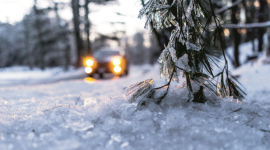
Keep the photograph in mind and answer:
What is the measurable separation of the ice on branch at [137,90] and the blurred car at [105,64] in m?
6.55

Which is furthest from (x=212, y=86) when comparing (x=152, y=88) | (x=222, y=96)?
(x=152, y=88)

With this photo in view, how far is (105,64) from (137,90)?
21.8ft

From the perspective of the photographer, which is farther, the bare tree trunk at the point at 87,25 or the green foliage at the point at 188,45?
the bare tree trunk at the point at 87,25

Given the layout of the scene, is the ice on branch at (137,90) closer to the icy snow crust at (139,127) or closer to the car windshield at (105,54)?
the icy snow crust at (139,127)

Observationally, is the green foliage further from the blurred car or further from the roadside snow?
the roadside snow

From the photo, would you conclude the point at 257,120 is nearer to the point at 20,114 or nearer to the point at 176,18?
the point at 176,18

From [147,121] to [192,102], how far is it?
1.88 feet

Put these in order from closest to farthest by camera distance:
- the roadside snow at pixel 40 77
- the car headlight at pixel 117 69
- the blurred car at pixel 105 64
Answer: the roadside snow at pixel 40 77
the blurred car at pixel 105 64
the car headlight at pixel 117 69

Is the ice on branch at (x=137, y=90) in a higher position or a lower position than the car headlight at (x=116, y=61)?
higher

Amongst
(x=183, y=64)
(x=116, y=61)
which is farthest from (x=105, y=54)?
(x=183, y=64)

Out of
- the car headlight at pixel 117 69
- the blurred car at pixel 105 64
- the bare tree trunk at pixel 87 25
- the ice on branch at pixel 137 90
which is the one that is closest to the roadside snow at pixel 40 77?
the blurred car at pixel 105 64

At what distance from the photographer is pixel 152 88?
1794 mm

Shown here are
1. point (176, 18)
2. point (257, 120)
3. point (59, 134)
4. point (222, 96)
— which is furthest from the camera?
point (222, 96)

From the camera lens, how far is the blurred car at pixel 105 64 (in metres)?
8.27
